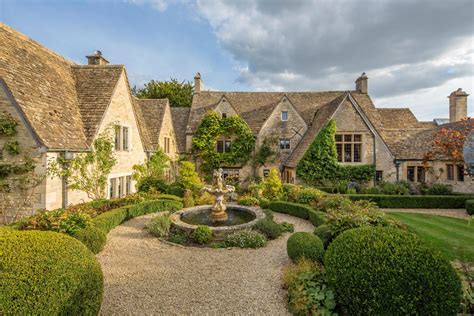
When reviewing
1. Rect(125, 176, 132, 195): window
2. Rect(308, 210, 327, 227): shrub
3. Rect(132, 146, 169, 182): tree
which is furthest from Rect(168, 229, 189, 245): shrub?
Rect(132, 146, 169, 182): tree

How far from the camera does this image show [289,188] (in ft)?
55.9

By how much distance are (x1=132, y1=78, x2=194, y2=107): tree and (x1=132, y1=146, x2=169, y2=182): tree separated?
2057 centimetres

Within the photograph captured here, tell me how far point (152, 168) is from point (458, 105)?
109 ft

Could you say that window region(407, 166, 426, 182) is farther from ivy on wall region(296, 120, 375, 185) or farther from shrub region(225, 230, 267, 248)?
shrub region(225, 230, 267, 248)

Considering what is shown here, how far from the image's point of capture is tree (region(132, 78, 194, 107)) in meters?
37.6

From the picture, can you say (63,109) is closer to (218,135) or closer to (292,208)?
(218,135)

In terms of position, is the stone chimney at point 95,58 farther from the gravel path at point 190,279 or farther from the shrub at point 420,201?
the shrub at point 420,201

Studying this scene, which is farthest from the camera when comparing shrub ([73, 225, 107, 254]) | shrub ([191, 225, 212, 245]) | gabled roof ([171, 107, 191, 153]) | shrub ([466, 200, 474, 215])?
gabled roof ([171, 107, 191, 153])

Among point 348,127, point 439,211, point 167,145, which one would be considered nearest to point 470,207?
point 439,211

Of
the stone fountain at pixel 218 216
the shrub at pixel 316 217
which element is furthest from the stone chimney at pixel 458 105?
the stone fountain at pixel 218 216

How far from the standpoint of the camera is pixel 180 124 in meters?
26.6

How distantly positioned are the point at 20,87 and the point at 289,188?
16.7 meters

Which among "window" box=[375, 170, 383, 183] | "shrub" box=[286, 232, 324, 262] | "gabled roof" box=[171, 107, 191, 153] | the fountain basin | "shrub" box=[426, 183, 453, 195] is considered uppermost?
"gabled roof" box=[171, 107, 191, 153]

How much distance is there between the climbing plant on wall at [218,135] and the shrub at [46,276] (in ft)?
63.2
